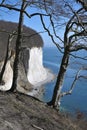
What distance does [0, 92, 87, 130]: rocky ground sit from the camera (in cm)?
895

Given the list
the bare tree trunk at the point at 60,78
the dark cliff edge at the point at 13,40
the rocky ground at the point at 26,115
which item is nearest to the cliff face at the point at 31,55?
the dark cliff edge at the point at 13,40

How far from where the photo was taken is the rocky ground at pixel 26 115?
895 cm

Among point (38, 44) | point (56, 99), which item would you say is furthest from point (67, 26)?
point (38, 44)

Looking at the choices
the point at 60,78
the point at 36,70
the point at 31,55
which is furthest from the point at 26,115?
the point at 36,70

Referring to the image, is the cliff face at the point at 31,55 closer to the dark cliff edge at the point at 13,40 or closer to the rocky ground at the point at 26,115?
the dark cliff edge at the point at 13,40

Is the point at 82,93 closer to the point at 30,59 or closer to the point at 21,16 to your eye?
the point at 30,59

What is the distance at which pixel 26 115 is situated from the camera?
9750 millimetres

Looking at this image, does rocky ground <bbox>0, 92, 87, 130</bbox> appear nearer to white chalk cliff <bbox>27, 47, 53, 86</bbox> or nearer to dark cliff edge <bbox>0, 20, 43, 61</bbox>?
dark cliff edge <bbox>0, 20, 43, 61</bbox>

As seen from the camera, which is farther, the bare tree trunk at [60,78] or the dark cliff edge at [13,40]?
the dark cliff edge at [13,40]

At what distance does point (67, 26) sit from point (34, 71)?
1483 inches

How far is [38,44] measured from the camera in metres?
49.9

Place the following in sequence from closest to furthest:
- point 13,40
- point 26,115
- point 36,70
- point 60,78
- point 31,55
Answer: point 26,115 < point 60,78 < point 13,40 < point 31,55 < point 36,70

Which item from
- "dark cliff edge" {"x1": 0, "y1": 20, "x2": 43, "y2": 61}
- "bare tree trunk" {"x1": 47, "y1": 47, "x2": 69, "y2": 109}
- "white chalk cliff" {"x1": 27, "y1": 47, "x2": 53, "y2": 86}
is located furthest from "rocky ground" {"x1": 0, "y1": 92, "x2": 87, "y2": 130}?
"white chalk cliff" {"x1": 27, "y1": 47, "x2": 53, "y2": 86}

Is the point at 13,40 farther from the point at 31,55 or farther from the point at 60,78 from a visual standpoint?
A: the point at 60,78
